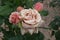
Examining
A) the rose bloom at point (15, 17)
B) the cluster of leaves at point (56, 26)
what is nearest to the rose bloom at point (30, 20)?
the rose bloom at point (15, 17)

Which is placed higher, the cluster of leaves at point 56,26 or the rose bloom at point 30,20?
the rose bloom at point 30,20

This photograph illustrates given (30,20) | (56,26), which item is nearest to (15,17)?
(30,20)

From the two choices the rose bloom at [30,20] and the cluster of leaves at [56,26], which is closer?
the rose bloom at [30,20]

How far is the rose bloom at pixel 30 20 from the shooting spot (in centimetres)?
82

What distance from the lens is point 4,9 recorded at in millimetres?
883

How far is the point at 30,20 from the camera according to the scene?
32.5 inches

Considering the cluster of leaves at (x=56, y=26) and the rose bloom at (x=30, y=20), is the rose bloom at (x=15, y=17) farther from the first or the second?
the cluster of leaves at (x=56, y=26)

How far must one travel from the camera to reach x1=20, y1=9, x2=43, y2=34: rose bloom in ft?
2.68

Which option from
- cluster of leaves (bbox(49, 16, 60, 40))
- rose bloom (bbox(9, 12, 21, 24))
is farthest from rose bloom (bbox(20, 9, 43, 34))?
cluster of leaves (bbox(49, 16, 60, 40))

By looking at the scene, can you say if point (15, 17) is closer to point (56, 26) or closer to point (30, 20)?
point (30, 20)

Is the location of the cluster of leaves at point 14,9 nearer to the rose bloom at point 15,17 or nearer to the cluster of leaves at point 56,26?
the rose bloom at point 15,17

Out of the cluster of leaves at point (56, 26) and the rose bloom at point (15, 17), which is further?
the cluster of leaves at point (56, 26)

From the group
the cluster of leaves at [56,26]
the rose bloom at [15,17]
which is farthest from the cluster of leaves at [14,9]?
the cluster of leaves at [56,26]

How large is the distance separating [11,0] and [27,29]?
0.19 m
